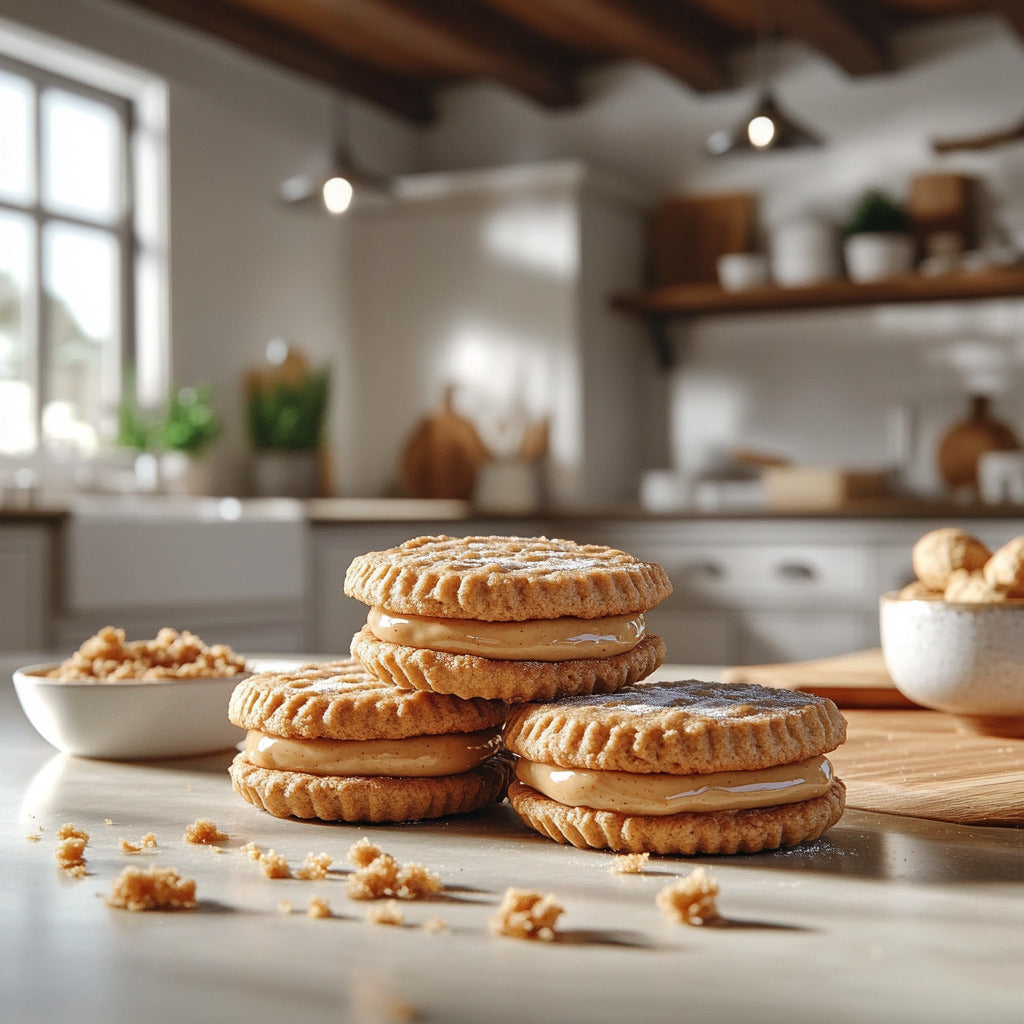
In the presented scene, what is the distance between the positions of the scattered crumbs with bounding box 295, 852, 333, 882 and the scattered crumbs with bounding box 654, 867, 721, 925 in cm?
18

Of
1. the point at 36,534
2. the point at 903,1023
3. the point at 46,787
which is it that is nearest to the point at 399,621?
the point at 46,787

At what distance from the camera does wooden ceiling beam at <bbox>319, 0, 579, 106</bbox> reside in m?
4.74

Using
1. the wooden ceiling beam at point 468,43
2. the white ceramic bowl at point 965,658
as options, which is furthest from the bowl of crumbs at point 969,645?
the wooden ceiling beam at point 468,43

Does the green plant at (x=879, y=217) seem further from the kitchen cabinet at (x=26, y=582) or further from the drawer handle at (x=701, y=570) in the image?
the kitchen cabinet at (x=26, y=582)

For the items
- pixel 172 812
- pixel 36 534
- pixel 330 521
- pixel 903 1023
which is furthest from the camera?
pixel 330 521

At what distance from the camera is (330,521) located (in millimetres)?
4184

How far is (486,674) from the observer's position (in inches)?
33.1

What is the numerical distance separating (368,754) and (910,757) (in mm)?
423

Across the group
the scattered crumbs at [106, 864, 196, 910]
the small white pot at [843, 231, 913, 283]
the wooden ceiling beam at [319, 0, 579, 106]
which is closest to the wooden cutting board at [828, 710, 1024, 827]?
the scattered crumbs at [106, 864, 196, 910]

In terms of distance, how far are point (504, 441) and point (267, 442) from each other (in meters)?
0.91

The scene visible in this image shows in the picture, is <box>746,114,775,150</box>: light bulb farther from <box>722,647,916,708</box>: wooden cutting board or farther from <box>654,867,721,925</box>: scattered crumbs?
<box>654,867,721,925</box>: scattered crumbs

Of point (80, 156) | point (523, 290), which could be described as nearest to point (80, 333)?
point (80, 156)

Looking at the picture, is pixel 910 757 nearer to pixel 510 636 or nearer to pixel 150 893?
pixel 510 636

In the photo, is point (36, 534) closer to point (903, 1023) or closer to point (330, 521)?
point (330, 521)
